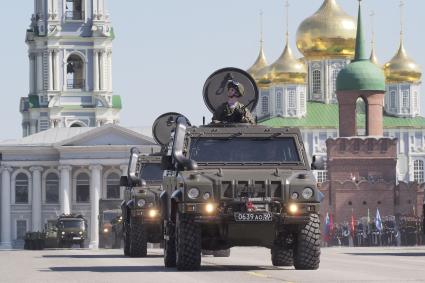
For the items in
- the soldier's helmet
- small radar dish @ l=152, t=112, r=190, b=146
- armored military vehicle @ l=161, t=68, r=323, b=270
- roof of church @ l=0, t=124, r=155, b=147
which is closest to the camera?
armored military vehicle @ l=161, t=68, r=323, b=270

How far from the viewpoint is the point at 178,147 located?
2383cm

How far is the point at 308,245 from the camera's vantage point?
78.1 ft

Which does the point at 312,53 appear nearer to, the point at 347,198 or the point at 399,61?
the point at 399,61

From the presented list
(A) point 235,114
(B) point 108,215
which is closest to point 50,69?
(B) point 108,215

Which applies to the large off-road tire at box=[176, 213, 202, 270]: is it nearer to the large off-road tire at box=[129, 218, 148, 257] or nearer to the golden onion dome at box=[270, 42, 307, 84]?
the large off-road tire at box=[129, 218, 148, 257]

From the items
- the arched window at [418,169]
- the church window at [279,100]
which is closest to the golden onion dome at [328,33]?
the church window at [279,100]

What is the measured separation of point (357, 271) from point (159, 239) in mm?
11546

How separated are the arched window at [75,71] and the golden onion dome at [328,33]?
18452mm

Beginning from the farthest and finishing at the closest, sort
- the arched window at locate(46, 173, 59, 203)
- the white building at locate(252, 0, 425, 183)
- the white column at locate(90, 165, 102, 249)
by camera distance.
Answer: the white building at locate(252, 0, 425, 183) < the arched window at locate(46, 173, 59, 203) < the white column at locate(90, 165, 102, 249)

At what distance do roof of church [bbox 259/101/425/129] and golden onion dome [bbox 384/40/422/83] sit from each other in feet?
11.3

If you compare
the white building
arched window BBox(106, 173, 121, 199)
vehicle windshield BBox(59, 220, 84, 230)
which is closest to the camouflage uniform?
vehicle windshield BBox(59, 220, 84, 230)

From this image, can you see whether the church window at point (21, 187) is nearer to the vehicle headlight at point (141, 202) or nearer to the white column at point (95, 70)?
the white column at point (95, 70)

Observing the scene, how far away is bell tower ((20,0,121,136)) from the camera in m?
124

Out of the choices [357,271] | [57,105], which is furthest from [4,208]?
[357,271]
